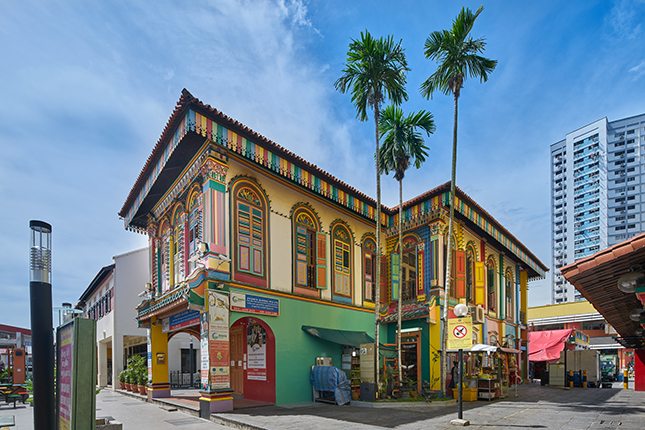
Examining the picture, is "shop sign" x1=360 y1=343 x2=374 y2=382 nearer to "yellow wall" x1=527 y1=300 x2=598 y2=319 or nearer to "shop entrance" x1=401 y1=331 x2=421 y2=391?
"shop entrance" x1=401 y1=331 x2=421 y2=391

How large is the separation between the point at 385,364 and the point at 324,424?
17.2 ft

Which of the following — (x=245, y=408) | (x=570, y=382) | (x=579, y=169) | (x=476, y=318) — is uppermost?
(x=579, y=169)

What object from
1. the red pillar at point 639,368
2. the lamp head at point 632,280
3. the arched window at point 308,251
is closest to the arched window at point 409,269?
the arched window at point 308,251

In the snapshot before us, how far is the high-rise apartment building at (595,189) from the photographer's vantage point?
83750mm

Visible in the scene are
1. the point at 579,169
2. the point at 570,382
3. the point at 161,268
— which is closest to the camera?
the point at 161,268

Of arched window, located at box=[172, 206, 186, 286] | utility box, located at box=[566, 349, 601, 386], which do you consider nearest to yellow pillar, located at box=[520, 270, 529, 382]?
utility box, located at box=[566, 349, 601, 386]

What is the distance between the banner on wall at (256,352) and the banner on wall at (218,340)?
2.29m

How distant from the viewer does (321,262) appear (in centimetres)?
1595

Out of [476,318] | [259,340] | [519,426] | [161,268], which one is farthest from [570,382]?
[161,268]

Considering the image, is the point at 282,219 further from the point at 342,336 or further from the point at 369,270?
the point at 369,270

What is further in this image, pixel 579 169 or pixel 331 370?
pixel 579 169

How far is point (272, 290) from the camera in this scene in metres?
13.7

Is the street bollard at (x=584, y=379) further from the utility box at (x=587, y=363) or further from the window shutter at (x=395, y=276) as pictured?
the window shutter at (x=395, y=276)

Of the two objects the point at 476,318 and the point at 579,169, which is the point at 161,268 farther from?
the point at 579,169
